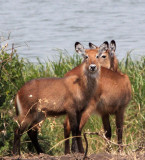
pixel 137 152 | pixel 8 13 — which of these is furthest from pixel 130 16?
pixel 137 152

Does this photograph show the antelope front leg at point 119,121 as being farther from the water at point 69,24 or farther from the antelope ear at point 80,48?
the water at point 69,24

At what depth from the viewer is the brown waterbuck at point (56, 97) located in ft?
25.0

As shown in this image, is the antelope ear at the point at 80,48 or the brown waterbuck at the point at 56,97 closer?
the brown waterbuck at the point at 56,97

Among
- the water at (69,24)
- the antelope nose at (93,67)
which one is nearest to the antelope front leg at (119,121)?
the antelope nose at (93,67)

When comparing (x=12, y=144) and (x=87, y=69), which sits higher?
(x=87, y=69)

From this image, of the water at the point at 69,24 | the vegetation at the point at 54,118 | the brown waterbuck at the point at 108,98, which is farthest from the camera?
the water at the point at 69,24

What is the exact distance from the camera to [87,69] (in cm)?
790

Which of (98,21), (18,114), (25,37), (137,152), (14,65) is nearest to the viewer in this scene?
(137,152)

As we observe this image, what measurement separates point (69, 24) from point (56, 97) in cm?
1483

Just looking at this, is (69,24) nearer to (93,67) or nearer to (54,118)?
(93,67)

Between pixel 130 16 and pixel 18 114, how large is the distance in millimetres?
17604

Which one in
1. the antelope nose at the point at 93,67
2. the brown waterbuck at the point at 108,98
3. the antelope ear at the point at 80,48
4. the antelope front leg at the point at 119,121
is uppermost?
the antelope ear at the point at 80,48

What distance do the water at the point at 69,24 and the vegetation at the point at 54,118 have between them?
7.88ft

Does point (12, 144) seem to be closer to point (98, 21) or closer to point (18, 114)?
point (18, 114)
